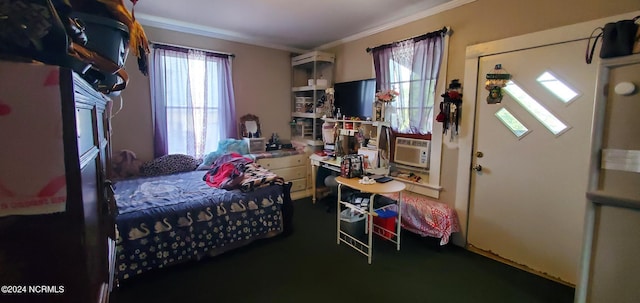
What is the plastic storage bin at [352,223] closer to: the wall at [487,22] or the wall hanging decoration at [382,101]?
the wall at [487,22]

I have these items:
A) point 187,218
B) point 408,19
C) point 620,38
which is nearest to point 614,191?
point 620,38

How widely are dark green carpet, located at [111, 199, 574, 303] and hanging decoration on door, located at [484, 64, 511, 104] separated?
1.55 metres

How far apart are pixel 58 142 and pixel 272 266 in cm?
220

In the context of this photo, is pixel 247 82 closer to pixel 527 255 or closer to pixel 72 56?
pixel 72 56

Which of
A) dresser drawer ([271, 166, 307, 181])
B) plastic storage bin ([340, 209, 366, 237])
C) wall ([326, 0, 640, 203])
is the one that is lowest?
plastic storage bin ([340, 209, 366, 237])

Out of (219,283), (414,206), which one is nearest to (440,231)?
(414,206)

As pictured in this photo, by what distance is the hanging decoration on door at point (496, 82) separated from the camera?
8.04 ft

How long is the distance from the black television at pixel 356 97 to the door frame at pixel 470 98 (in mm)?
1161

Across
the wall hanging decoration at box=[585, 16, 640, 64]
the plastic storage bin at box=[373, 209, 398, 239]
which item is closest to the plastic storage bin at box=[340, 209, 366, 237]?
the plastic storage bin at box=[373, 209, 398, 239]

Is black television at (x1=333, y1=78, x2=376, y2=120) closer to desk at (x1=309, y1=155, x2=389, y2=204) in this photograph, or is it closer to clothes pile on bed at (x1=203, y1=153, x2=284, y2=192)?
desk at (x1=309, y1=155, x2=389, y2=204)

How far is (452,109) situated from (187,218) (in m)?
2.77

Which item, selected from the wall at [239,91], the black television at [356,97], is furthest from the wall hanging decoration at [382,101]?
the wall at [239,91]

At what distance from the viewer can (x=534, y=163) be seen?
2348mm

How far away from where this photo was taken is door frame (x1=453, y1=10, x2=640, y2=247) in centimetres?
223
